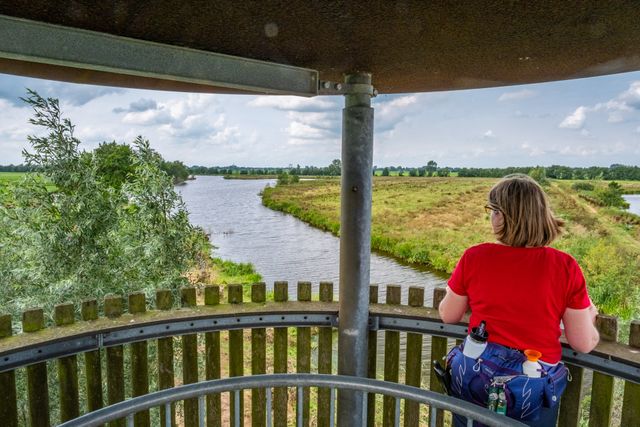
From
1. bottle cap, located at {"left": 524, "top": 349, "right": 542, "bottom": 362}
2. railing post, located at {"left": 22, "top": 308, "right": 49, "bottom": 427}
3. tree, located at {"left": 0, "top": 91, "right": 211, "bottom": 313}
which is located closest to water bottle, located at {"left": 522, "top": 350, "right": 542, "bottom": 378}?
bottle cap, located at {"left": 524, "top": 349, "right": 542, "bottom": 362}

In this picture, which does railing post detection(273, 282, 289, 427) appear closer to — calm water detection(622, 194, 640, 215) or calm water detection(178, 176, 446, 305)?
calm water detection(178, 176, 446, 305)

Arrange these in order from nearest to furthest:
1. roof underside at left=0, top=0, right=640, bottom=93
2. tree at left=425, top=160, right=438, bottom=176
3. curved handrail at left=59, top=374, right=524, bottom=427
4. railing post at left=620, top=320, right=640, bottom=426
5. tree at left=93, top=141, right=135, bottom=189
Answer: curved handrail at left=59, top=374, right=524, bottom=427 → roof underside at left=0, top=0, right=640, bottom=93 → railing post at left=620, top=320, right=640, bottom=426 → tree at left=93, top=141, right=135, bottom=189 → tree at left=425, top=160, right=438, bottom=176

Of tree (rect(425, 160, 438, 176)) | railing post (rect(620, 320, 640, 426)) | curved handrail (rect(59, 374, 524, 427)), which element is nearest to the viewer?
curved handrail (rect(59, 374, 524, 427))

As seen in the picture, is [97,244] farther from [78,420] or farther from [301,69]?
[78,420]

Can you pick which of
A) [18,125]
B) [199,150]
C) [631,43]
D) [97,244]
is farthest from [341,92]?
[199,150]

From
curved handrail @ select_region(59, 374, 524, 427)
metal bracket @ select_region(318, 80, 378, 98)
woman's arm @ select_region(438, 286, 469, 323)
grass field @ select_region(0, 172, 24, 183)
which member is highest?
metal bracket @ select_region(318, 80, 378, 98)

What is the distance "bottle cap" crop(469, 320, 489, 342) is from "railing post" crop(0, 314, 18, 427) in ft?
5.92

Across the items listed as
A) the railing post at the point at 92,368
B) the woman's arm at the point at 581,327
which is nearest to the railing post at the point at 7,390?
the railing post at the point at 92,368

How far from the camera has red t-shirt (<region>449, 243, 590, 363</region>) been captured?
1426mm

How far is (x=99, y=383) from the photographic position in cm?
206

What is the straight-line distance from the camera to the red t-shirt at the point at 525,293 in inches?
56.1

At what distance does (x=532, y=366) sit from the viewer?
4.71ft

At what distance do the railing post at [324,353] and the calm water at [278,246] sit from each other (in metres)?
8.03

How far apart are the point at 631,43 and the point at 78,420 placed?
1907mm
